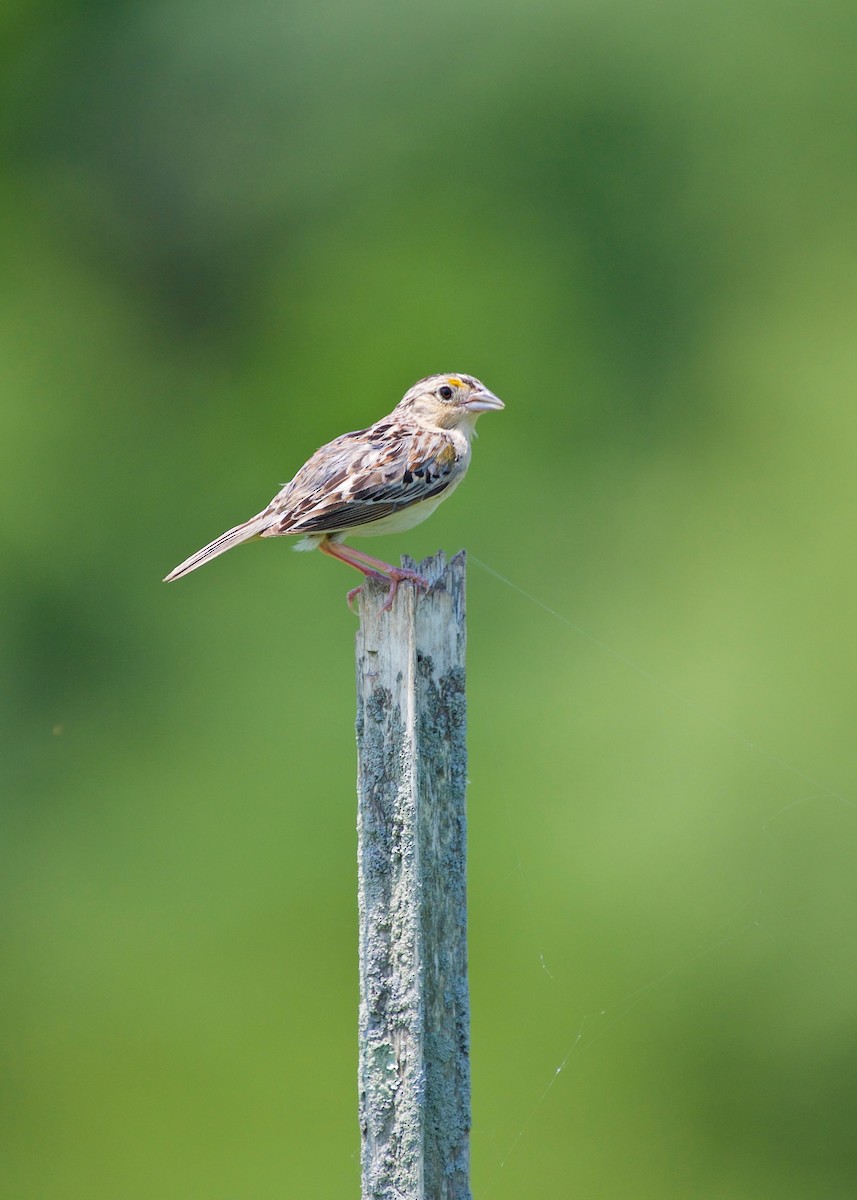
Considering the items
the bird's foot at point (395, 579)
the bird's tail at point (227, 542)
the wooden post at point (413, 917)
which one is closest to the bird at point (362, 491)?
the bird's tail at point (227, 542)

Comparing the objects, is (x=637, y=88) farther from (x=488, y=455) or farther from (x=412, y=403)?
(x=412, y=403)

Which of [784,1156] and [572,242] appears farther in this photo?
[572,242]

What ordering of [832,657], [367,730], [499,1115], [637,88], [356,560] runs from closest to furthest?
1. [367,730]
2. [356,560]
3. [499,1115]
4. [832,657]
5. [637,88]

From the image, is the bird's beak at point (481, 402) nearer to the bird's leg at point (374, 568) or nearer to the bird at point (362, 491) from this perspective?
the bird at point (362, 491)

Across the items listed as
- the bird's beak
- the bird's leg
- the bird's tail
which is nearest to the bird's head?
the bird's beak

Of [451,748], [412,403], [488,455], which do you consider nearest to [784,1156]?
[488,455]

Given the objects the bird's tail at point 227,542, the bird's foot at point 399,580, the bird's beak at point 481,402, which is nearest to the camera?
the bird's foot at point 399,580

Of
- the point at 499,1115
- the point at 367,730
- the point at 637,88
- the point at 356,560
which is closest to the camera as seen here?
the point at 367,730
